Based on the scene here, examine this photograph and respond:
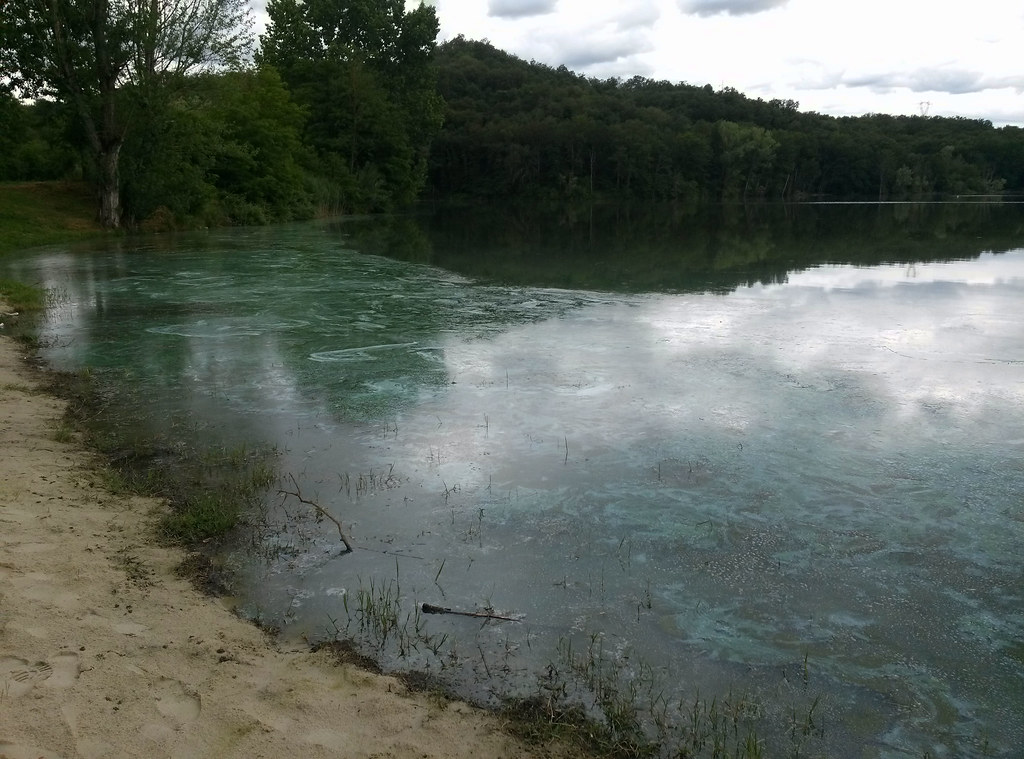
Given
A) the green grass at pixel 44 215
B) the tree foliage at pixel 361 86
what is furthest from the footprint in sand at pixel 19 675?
the tree foliage at pixel 361 86

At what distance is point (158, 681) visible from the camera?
3188 mm

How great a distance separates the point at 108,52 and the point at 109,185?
3.82 metres

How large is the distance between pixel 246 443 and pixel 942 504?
4.88m

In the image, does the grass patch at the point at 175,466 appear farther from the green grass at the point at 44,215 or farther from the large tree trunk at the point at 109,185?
the large tree trunk at the point at 109,185

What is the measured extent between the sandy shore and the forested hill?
7244cm

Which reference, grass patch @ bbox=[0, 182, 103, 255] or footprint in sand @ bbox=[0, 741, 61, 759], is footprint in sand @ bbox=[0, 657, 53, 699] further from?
grass patch @ bbox=[0, 182, 103, 255]

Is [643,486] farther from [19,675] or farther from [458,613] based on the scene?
[19,675]

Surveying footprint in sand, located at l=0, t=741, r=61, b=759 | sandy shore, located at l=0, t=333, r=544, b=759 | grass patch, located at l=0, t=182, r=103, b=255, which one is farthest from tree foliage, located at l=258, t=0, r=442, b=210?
footprint in sand, located at l=0, t=741, r=61, b=759

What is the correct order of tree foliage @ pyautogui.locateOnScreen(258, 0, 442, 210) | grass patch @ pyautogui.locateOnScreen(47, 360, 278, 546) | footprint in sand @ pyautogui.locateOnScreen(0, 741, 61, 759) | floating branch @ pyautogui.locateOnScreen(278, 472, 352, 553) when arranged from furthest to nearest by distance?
tree foliage @ pyautogui.locateOnScreen(258, 0, 442, 210) < grass patch @ pyautogui.locateOnScreen(47, 360, 278, 546) < floating branch @ pyautogui.locateOnScreen(278, 472, 352, 553) < footprint in sand @ pyautogui.locateOnScreen(0, 741, 61, 759)

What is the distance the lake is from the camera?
11.5 feet

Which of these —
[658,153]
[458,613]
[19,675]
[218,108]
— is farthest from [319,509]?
[658,153]

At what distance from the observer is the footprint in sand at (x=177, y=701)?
118 inches

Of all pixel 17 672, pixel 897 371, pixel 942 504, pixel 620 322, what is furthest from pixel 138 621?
pixel 620 322

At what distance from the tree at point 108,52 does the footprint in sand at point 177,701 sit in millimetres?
23535
